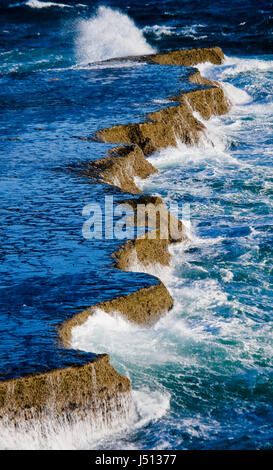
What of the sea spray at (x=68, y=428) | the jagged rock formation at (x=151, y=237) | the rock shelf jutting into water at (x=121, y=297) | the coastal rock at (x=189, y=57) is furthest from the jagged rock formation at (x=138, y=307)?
the coastal rock at (x=189, y=57)

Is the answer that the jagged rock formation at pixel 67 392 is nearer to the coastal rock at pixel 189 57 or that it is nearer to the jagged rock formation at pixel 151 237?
the jagged rock formation at pixel 151 237

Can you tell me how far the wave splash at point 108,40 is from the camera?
25094mm

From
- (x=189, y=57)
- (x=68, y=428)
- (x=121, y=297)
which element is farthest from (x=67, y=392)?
(x=189, y=57)

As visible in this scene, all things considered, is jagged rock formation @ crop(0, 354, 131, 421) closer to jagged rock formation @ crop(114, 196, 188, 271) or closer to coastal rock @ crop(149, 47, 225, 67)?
jagged rock formation @ crop(114, 196, 188, 271)

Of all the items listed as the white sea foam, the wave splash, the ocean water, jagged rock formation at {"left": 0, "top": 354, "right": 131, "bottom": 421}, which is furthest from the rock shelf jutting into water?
the white sea foam

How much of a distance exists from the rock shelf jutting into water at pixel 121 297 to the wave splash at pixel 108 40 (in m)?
8.37

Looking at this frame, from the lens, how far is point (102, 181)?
11.4 meters

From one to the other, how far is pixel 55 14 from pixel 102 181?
25.7m

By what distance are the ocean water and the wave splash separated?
4.68 m

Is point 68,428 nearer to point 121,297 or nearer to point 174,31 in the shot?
point 121,297

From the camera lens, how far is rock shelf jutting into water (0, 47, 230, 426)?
6238 mm

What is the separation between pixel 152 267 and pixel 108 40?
1840cm
